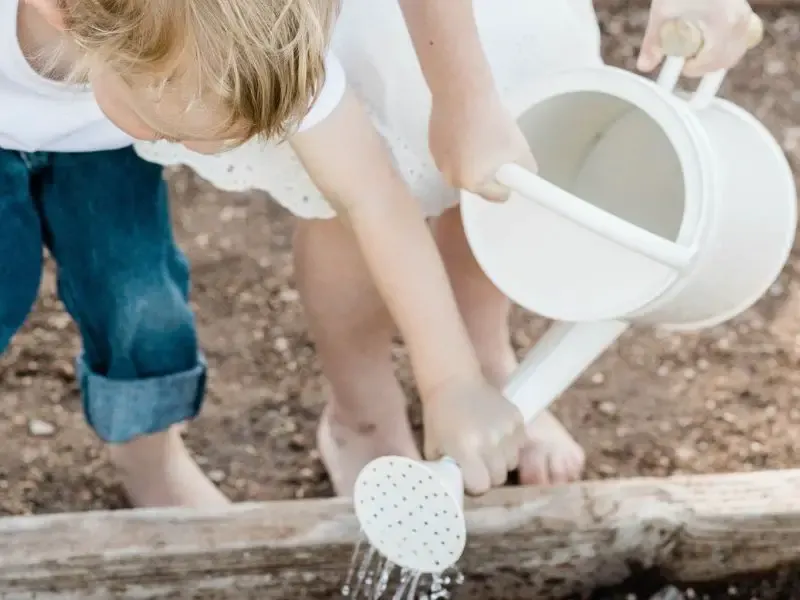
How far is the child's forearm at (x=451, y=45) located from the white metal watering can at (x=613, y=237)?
0.07 meters

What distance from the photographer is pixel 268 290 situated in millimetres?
1312

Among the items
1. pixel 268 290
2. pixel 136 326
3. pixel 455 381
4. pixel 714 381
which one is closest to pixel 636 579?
pixel 455 381

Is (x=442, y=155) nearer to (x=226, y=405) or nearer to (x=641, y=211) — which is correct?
(x=641, y=211)

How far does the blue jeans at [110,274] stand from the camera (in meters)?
0.88

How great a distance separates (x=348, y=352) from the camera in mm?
1014

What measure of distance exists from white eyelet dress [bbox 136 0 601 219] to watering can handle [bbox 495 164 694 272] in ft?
0.44

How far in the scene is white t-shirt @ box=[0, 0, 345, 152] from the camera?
0.73 m

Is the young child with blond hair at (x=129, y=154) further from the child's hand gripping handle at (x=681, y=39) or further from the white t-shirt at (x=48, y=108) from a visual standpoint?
the child's hand gripping handle at (x=681, y=39)

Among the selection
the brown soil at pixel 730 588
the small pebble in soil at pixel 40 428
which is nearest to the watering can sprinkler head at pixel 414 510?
the brown soil at pixel 730 588

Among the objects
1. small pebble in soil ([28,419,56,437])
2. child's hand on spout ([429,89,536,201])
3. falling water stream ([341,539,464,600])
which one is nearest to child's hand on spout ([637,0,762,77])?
child's hand on spout ([429,89,536,201])

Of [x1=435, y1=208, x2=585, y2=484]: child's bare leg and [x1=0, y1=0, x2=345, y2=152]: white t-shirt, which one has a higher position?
[x1=0, y1=0, x2=345, y2=152]: white t-shirt

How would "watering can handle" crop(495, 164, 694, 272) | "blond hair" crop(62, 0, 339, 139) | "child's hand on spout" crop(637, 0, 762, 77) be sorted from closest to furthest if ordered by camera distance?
1. "blond hair" crop(62, 0, 339, 139)
2. "watering can handle" crop(495, 164, 694, 272)
3. "child's hand on spout" crop(637, 0, 762, 77)

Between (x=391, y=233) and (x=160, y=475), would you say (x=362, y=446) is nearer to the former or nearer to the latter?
(x=160, y=475)

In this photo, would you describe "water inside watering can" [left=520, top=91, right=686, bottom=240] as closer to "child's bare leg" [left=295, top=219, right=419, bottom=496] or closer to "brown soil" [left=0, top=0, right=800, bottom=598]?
"child's bare leg" [left=295, top=219, right=419, bottom=496]
